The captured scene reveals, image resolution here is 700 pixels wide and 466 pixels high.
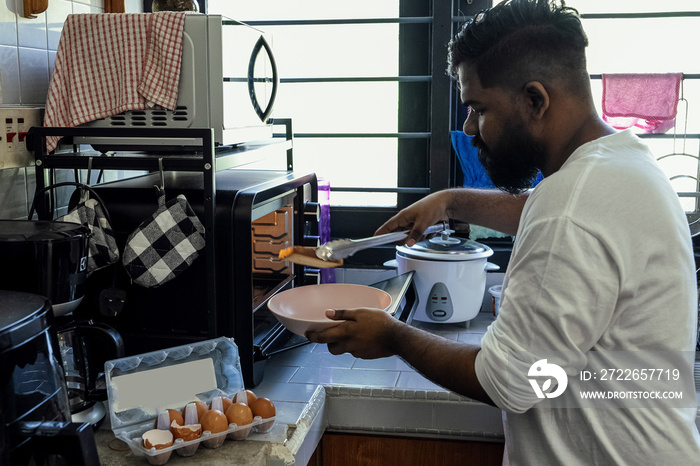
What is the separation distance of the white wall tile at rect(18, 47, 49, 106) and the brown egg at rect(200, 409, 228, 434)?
856 mm

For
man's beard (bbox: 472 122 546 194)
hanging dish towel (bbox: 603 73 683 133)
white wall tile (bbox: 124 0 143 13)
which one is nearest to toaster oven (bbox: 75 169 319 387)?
man's beard (bbox: 472 122 546 194)

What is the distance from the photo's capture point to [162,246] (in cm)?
136

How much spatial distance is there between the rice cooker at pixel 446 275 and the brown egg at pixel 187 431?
2.93 feet

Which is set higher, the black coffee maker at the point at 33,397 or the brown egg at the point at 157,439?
the black coffee maker at the point at 33,397

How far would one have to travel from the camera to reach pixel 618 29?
2.12m

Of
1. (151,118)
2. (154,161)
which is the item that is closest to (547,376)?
(154,161)

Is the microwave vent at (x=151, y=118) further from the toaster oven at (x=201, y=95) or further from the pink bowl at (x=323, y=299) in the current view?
the pink bowl at (x=323, y=299)

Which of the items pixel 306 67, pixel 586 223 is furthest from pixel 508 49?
pixel 306 67

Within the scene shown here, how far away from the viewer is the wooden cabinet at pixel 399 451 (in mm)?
1537

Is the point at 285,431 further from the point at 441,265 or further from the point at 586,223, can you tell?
the point at 441,265

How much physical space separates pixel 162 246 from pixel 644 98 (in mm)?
1439

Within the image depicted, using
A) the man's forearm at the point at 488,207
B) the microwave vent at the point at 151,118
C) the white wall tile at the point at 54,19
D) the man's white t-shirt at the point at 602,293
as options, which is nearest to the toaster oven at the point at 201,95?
the microwave vent at the point at 151,118

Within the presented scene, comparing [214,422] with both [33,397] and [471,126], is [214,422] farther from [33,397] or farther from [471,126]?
[471,126]

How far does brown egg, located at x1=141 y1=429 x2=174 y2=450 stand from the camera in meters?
1.13
